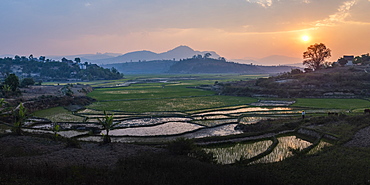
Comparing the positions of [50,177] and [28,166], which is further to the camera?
[28,166]

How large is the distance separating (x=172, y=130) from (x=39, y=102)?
2457cm

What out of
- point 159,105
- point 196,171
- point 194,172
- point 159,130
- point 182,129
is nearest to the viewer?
point 194,172

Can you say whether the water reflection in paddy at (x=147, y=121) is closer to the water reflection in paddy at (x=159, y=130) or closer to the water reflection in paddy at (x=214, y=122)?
the water reflection in paddy at (x=159, y=130)

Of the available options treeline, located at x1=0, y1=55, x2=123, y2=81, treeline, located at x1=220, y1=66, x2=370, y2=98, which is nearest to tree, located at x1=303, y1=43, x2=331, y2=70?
treeline, located at x1=220, y1=66, x2=370, y2=98

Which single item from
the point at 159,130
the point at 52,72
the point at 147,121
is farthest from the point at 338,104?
the point at 52,72

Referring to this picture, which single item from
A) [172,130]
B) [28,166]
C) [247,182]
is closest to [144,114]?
[172,130]

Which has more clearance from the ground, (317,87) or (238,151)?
(317,87)

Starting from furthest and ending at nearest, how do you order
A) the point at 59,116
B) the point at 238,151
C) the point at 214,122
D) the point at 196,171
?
1. the point at 59,116
2. the point at 214,122
3. the point at 238,151
4. the point at 196,171

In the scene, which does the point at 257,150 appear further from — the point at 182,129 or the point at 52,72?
the point at 52,72

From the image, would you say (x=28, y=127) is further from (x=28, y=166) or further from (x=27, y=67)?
(x=27, y=67)

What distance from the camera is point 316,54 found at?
75312 millimetres

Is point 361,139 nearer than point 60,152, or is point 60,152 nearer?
point 60,152

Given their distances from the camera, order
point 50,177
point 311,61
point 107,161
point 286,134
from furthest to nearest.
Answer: point 311,61, point 286,134, point 107,161, point 50,177

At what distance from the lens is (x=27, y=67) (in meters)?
127
